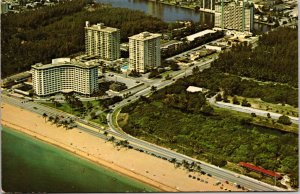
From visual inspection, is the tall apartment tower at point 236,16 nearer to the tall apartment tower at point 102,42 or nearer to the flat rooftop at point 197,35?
the flat rooftop at point 197,35

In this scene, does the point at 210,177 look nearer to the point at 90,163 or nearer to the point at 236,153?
the point at 236,153

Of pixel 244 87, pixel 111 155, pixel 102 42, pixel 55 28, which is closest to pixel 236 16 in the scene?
pixel 102 42

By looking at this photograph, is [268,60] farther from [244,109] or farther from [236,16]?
[236,16]

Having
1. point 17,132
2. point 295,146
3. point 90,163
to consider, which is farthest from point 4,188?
point 295,146

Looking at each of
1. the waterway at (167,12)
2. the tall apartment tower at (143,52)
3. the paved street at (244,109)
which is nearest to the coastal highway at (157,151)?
the paved street at (244,109)

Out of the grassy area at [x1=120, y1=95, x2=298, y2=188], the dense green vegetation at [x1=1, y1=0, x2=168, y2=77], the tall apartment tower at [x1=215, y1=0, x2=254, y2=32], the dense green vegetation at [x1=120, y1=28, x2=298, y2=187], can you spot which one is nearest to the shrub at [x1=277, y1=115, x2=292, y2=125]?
the dense green vegetation at [x1=120, y1=28, x2=298, y2=187]
